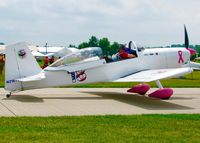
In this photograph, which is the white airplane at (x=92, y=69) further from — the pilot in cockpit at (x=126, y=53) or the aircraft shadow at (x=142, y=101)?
the aircraft shadow at (x=142, y=101)

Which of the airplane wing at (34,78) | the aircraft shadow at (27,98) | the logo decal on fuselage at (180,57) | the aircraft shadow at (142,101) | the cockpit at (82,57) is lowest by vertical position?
the aircraft shadow at (142,101)

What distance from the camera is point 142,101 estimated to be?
14672mm

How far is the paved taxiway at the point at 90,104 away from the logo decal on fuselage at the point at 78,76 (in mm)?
667

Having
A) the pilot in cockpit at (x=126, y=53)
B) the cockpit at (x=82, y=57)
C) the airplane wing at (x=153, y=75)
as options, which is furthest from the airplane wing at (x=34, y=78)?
the pilot in cockpit at (x=126, y=53)

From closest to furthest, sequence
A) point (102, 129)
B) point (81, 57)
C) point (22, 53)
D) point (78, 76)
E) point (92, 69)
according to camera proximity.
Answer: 1. point (102, 129)
2. point (22, 53)
3. point (78, 76)
4. point (81, 57)
5. point (92, 69)

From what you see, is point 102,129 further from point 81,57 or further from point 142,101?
point 81,57

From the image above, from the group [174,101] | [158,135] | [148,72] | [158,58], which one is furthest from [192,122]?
[158,58]

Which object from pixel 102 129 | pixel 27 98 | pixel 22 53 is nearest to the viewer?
pixel 102 129

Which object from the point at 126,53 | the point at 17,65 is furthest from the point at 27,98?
the point at 126,53

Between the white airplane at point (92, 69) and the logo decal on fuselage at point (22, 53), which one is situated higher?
the logo decal on fuselage at point (22, 53)

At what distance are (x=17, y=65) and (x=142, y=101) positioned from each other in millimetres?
4338

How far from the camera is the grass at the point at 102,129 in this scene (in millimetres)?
7617

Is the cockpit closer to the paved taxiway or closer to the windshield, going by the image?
the windshield

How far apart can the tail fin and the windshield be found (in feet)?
2.90
